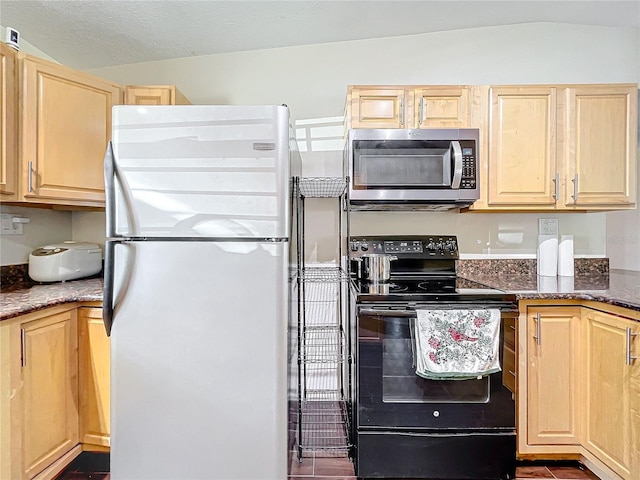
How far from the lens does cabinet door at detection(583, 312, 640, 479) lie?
5.20 feet

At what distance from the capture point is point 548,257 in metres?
2.35

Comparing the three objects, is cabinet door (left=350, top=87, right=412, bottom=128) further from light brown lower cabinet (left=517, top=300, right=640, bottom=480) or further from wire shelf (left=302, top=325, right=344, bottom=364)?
wire shelf (left=302, top=325, right=344, bottom=364)

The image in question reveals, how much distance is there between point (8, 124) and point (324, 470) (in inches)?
89.7

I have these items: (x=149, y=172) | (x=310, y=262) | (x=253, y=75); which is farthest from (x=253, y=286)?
(x=253, y=75)

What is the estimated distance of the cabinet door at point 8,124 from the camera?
1.78 metres

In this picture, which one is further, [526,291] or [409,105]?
[409,105]

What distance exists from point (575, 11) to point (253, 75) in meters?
2.02

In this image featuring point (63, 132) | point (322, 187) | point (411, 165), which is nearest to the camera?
point (63, 132)

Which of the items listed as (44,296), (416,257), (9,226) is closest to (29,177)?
(9,226)

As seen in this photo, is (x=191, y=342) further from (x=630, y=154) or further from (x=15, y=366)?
(x=630, y=154)

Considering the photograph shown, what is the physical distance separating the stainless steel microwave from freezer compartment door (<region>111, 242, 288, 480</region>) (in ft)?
2.28

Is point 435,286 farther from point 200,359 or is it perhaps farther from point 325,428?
point 200,359

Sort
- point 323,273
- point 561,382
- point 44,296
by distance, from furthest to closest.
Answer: point 323,273, point 561,382, point 44,296

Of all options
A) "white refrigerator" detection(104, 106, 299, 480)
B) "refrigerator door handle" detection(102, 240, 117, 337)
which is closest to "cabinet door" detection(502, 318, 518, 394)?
"white refrigerator" detection(104, 106, 299, 480)
